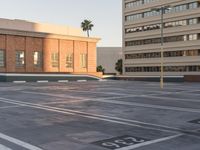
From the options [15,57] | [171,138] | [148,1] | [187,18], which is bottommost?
[171,138]

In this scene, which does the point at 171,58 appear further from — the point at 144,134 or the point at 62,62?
the point at 144,134

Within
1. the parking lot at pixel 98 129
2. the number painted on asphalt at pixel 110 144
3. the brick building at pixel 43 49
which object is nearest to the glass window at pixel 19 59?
the brick building at pixel 43 49

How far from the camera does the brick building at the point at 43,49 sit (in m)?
60.8

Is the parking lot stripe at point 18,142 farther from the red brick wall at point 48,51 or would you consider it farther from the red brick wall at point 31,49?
the red brick wall at point 48,51

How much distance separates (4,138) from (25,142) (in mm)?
831

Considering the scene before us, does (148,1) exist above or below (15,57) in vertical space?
above

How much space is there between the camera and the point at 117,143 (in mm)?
8734

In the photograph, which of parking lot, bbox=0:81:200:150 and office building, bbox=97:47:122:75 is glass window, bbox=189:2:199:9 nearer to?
office building, bbox=97:47:122:75

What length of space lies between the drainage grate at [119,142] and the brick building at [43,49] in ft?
176

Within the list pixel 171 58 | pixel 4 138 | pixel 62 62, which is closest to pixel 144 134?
pixel 4 138

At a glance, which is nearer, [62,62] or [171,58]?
[62,62]

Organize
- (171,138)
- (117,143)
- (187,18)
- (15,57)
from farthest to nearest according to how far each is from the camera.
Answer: (187,18) → (15,57) → (171,138) → (117,143)

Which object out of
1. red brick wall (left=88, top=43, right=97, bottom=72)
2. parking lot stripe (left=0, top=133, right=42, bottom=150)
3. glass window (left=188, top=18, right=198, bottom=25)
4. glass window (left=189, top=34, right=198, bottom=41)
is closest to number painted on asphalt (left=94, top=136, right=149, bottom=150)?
parking lot stripe (left=0, top=133, right=42, bottom=150)

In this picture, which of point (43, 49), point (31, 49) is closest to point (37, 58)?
point (43, 49)
